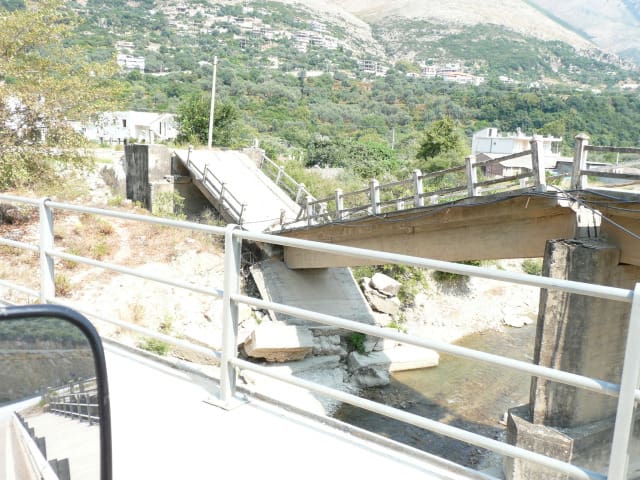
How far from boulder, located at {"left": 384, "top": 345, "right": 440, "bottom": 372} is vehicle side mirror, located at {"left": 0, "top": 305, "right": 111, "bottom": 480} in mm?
14198

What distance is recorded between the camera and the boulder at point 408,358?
50.1 ft

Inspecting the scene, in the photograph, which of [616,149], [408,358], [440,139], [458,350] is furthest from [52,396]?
[440,139]

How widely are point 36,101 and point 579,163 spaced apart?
1192 centimetres

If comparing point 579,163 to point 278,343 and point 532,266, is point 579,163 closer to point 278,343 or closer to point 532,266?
point 278,343

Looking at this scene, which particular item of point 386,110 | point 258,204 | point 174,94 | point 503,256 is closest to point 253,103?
point 174,94

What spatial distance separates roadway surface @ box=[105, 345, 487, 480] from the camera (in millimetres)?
2836

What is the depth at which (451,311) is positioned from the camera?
19938 mm

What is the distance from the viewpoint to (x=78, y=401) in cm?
146

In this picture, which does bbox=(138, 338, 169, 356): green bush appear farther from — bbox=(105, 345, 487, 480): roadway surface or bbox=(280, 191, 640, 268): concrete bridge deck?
bbox=(105, 345, 487, 480): roadway surface

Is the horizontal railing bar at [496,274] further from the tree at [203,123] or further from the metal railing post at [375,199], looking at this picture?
the tree at [203,123]

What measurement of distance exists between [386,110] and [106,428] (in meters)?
106

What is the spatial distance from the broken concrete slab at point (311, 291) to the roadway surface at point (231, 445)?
12507 mm

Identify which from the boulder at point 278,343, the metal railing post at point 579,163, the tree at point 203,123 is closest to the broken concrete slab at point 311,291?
the boulder at point 278,343

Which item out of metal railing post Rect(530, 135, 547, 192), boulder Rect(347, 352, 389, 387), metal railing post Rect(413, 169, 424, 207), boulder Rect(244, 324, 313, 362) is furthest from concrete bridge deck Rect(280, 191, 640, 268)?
boulder Rect(347, 352, 389, 387)
